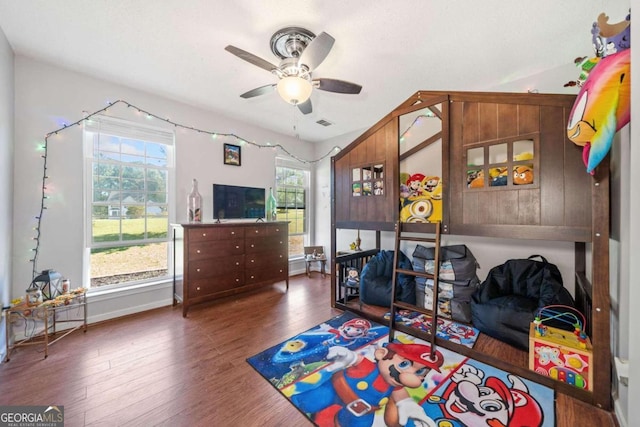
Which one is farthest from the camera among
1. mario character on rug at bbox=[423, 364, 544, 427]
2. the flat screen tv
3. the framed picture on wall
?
the framed picture on wall

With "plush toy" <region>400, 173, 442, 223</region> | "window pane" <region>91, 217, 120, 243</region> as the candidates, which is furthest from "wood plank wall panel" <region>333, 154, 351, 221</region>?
"window pane" <region>91, 217, 120, 243</region>

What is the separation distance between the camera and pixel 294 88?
74.9 inches

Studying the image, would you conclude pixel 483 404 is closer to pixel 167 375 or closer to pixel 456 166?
pixel 456 166

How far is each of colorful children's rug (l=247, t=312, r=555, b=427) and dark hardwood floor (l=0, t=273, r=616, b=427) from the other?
12 cm

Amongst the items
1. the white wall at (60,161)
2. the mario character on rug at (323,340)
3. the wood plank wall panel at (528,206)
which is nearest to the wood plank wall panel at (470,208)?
the wood plank wall panel at (528,206)

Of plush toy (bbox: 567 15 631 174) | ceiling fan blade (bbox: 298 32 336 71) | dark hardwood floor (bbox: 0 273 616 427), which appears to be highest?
ceiling fan blade (bbox: 298 32 336 71)

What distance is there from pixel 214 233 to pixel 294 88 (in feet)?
6.61

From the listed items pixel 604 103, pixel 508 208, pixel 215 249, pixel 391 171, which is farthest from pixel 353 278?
pixel 604 103

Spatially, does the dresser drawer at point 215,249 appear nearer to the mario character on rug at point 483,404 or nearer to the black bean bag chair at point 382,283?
the black bean bag chair at point 382,283

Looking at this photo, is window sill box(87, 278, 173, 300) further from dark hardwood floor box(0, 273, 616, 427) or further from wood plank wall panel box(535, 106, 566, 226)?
wood plank wall panel box(535, 106, 566, 226)

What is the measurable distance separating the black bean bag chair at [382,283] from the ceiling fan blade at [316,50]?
80.6 inches

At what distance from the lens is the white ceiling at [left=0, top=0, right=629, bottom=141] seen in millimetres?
1711

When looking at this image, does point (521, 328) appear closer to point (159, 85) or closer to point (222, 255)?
point (222, 255)

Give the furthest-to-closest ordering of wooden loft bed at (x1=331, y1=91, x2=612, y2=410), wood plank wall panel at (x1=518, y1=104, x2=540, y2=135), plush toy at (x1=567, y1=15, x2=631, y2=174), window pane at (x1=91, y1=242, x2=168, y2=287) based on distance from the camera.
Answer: window pane at (x1=91, y1=242, x2=168, y2=287), wood plank wall panel at (x1=518, y1=104, x2=540, y2=135), wooden loft bed at (x1=331, y1=91, x2=612, y2=410), plush toy at (x1=567, y1=15, x2=631, y2=174)
